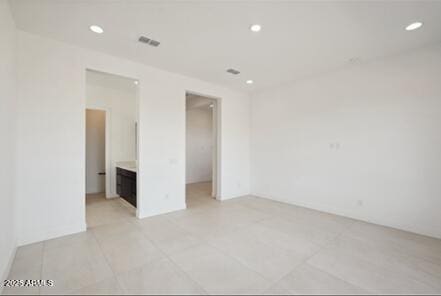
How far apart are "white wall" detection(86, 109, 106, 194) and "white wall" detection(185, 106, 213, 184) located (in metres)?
2.91

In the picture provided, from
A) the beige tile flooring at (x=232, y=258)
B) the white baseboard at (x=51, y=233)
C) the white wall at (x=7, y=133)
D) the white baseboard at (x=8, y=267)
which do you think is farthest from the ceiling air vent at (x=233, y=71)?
the white baseboard at (x=8, y=267)

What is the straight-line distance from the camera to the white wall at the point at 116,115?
4.79m

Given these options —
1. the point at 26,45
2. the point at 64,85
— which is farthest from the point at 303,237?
the point at 26,45

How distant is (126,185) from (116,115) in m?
2.04

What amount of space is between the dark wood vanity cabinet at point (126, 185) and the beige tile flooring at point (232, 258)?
0.66m

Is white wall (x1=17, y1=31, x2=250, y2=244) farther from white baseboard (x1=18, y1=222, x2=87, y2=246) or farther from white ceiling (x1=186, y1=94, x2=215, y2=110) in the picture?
white ceiling (x1=186, y1=94, x2=215, y2=110)

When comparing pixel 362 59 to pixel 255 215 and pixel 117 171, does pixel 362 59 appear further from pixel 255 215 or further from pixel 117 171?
pixel 117 171

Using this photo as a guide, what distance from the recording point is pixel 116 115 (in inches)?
205

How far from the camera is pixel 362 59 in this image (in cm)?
342

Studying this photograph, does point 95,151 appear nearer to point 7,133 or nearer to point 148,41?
point 7,133

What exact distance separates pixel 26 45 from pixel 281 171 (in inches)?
208

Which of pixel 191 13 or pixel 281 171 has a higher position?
pixel 191 13

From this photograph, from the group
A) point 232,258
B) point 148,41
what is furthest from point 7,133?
point 232,258

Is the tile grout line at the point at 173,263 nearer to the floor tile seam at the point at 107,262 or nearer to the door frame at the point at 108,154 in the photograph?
the floor tile seam at the point at 107,262
